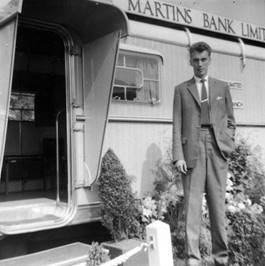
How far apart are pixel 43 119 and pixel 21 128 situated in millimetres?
442

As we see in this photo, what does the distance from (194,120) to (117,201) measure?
1.08 m

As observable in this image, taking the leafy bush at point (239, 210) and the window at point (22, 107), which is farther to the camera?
the window at point (22, 107)

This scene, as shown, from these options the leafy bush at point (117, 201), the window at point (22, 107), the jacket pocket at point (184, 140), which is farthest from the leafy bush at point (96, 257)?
the window at point (22, 107)

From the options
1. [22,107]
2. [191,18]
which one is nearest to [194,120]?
[191,18]

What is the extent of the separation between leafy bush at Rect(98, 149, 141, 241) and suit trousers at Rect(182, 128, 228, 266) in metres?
0.71

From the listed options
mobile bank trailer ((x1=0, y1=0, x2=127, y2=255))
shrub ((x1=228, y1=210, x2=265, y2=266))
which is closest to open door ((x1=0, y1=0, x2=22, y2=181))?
mobile bank trailer ((x1=0, y1=0, x2=127, y2=255))

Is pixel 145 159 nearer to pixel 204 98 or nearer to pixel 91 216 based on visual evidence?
pixel 91 216

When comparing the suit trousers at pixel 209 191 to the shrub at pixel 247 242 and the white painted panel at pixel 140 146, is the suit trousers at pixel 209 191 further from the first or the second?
the white painted panel at pixel 140 146

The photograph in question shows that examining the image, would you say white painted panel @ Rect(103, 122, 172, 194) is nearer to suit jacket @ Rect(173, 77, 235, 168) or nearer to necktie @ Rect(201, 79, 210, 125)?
suit jacket @ Rect(173, 77, 235, 168)

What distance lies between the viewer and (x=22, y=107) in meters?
7.30

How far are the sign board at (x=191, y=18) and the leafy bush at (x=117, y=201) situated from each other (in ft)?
5.82

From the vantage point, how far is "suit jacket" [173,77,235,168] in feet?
11.3

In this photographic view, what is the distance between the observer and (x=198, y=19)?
5.32 metres

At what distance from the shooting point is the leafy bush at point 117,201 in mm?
3879
